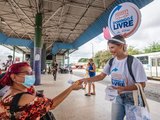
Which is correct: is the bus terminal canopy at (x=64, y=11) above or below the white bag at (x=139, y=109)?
above

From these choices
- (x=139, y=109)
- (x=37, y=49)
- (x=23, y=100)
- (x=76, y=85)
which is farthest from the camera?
(x=37, y=49)

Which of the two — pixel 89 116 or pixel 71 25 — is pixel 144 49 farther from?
pixel 89 116

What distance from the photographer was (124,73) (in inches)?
67.9

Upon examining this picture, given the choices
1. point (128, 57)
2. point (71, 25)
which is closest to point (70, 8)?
point (71, 25)

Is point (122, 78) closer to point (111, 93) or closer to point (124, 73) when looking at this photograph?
point (124, 73)

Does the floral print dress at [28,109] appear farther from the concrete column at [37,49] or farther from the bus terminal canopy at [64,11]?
the concrete column at [37,49]

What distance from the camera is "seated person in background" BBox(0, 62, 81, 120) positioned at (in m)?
1.20

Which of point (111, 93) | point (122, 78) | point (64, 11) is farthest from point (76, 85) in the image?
point (64, 11)

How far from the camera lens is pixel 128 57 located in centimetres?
174

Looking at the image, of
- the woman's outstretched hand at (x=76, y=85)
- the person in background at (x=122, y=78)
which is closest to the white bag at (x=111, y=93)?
the person in background at (x=122, y=78)

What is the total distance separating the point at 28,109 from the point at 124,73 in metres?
1.02

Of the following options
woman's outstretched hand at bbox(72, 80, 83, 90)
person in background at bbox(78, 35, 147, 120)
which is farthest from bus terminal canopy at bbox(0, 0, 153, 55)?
woman's outstretched hand at bbox(72, 80, 83, 90)

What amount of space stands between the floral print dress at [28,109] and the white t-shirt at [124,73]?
819 mm

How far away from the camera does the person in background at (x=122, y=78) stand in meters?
1.61
